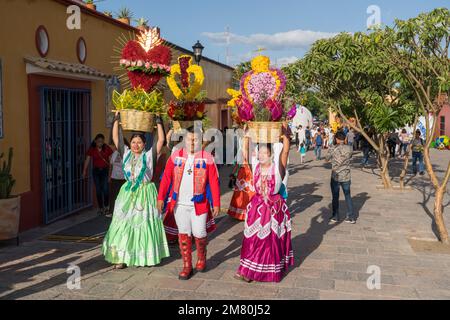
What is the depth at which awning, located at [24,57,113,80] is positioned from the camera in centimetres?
781

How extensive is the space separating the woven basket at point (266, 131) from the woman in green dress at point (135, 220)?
1.25 m

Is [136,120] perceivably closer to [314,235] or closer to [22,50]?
[22,50]

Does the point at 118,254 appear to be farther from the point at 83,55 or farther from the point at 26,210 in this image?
the point at 83,55

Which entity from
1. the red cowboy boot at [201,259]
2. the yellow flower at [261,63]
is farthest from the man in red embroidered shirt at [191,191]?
the yellow flower at [261,63]

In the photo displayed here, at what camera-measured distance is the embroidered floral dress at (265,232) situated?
5383 millimetres

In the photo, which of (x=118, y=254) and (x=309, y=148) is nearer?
(x=118, y=254)

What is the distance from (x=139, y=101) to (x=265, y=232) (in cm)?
222

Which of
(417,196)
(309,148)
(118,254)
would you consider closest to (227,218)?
(118,254)

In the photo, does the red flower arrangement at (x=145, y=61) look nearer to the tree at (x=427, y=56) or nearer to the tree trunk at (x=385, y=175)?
the tree at (x=427, y=56)

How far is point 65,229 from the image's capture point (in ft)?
26.9

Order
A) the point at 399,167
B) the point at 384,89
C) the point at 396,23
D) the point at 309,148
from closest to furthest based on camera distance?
the point at 396,23
the point at 384,89
the point at 399,167
the point at 309,148

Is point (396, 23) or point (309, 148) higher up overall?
point (396, 23)
